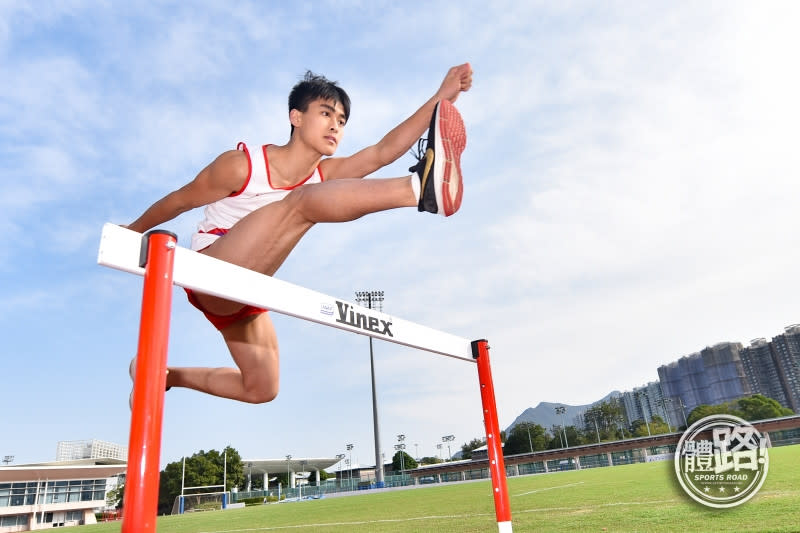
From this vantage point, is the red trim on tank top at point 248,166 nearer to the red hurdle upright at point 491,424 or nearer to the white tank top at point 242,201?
the white tank top at point 242,201

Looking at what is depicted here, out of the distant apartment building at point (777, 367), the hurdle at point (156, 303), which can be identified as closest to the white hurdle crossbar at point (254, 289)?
the hurdle at point (156, 303)

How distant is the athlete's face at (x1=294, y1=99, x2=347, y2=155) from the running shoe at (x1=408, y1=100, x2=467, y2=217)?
782 mm

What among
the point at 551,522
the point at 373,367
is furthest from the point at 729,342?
the point at 551,522

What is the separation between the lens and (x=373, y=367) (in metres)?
35.8

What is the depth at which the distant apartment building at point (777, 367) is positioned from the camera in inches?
2960

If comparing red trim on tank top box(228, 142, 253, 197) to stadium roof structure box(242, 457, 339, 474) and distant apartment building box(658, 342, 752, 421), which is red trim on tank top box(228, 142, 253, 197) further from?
distant apartment building box(658, 342, 752, 421)

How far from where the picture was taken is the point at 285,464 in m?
64.6

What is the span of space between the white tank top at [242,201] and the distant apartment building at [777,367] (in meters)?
93.2

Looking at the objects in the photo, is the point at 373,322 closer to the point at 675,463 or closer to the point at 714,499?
the point at 675,463

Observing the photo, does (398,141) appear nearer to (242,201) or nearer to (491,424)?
(242,201)

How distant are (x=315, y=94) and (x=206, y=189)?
83 centimetres

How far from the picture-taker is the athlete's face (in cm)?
267

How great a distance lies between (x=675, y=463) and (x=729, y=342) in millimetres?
100184

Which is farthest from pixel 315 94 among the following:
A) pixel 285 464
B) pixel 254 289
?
pixel 285 464
